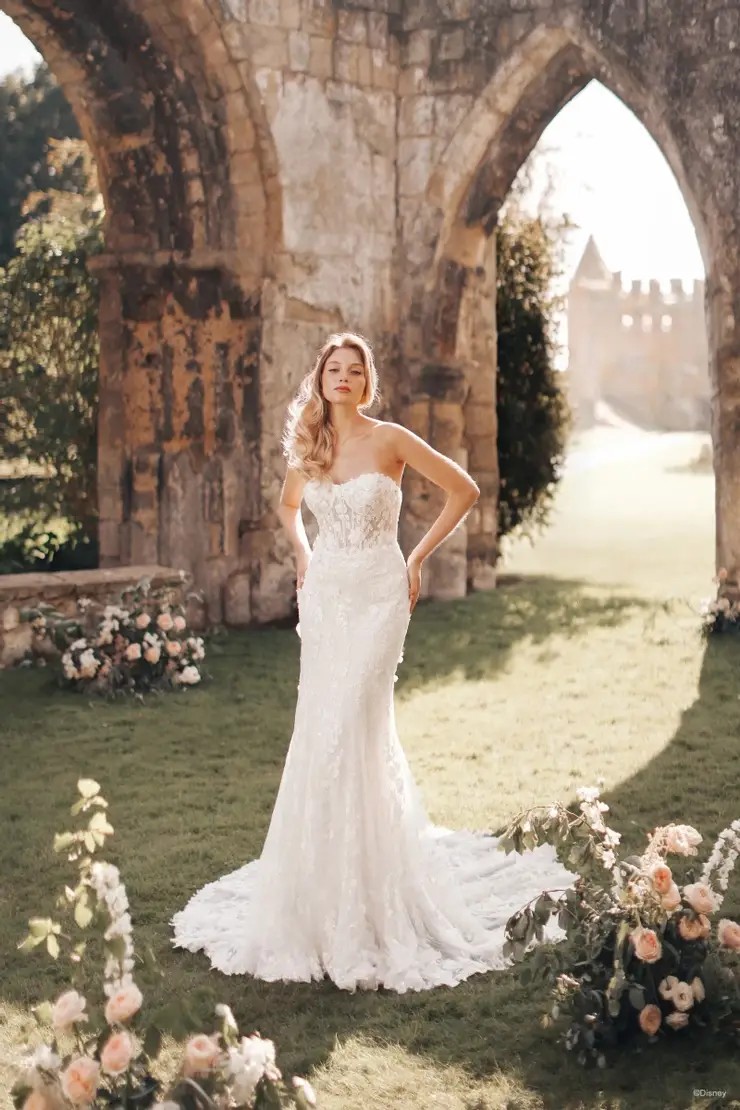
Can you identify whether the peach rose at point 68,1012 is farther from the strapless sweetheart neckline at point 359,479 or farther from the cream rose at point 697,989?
the strapless sweetheart neckline at point 359,479

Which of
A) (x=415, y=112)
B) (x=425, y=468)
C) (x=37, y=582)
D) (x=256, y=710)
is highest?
(x=415, y=112)

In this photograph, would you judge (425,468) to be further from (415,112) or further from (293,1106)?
(415,112)

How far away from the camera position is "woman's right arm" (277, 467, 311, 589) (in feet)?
13.7

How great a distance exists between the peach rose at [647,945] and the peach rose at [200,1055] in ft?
3.73

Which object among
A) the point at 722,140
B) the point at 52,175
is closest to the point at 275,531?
the point at 722,140

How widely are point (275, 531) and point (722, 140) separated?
3975 mm

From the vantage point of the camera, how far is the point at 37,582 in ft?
25.3

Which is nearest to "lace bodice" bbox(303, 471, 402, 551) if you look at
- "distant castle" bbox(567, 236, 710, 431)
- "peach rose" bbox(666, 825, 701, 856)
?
"peach rose" bbox(666, 825, 701, 856)

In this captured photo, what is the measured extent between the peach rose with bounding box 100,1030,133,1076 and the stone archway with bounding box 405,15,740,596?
6813mm

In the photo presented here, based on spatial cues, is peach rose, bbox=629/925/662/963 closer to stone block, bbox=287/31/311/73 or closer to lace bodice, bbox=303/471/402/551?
lace bodice, bbox=303/471/402/551

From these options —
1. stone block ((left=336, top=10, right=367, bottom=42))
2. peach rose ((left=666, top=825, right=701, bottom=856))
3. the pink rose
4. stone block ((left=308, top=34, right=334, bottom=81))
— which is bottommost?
the pink rose

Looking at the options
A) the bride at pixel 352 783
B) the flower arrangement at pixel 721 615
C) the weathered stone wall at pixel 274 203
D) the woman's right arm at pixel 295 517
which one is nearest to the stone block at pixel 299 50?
the weathered stone wall at pixel 274 203

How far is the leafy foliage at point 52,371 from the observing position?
11250 millimetres

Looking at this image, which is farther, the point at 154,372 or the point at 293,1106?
the point at 154,372
